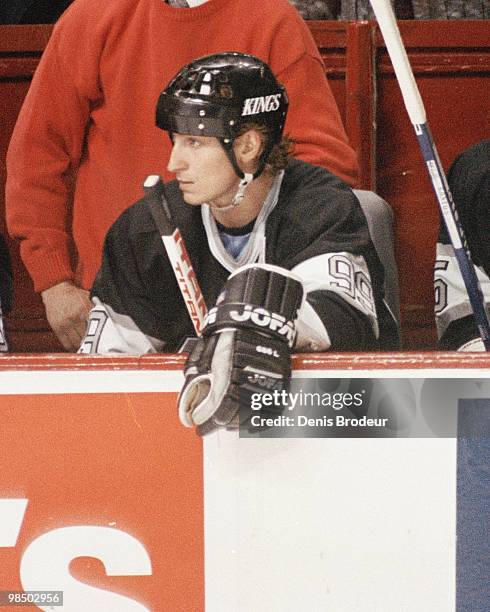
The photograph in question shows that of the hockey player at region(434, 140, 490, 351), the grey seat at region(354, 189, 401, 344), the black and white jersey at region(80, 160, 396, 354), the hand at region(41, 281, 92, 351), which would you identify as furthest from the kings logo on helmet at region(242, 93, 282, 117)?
the hand at region(41, 281, 92, 351)

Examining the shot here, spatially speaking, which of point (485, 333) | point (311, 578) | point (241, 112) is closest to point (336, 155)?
point (241, 112)

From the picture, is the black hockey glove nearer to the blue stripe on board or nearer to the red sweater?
the blue stripe on board

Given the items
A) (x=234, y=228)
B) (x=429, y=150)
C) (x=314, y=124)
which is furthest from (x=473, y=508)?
(x=314, y=124)

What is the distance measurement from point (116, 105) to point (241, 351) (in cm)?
96

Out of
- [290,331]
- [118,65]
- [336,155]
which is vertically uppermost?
[118,65]

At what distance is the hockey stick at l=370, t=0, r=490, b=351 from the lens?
1268 mm

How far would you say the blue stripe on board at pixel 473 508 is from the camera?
3.66 feet

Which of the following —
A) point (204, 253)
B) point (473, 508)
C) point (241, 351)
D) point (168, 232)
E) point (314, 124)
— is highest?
point (314, 124)

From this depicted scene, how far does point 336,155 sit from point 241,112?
14.2 inches

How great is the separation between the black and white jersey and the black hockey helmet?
0.11 meters

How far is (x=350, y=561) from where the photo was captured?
1155 millimetres

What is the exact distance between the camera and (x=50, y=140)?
1970 mm

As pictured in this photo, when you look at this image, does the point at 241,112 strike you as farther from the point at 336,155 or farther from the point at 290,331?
the point at 290,331

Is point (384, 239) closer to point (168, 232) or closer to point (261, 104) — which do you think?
point (261, 104)
